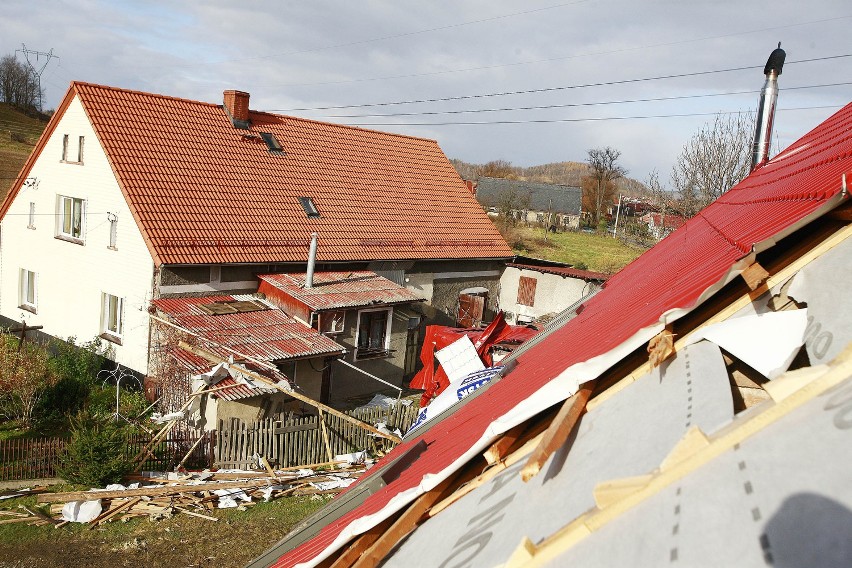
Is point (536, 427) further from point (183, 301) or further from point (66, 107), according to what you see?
point (66, 107)

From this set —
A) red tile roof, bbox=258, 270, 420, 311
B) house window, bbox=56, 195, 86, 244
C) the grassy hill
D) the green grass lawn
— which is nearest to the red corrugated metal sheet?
red tile roof, bbox=258, 270, 420, 311

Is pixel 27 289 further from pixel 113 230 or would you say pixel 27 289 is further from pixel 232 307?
pixel 232 307

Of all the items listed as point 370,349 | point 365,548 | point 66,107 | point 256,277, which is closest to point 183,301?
point 256,277

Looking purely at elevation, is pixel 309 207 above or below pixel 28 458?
above

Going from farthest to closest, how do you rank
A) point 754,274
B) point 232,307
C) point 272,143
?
point 272,143 < point 232,307 < point 754,274

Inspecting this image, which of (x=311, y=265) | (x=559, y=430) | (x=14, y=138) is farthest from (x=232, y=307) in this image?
(x=14, y=138)

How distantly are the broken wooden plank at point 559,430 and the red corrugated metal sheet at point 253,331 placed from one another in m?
12.9

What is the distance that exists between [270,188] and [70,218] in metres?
5.57

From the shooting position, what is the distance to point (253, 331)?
16344mm

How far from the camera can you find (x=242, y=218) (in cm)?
1955

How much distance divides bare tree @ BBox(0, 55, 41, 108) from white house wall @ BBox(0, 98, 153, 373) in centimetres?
6756

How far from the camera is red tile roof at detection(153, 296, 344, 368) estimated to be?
15484mm

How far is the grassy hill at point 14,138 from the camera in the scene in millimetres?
46688

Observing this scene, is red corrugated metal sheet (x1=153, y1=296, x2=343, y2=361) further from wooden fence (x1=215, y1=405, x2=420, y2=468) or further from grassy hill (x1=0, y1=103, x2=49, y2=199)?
grassy hill (x1=0, y1=103, x2=49, y2=199)
